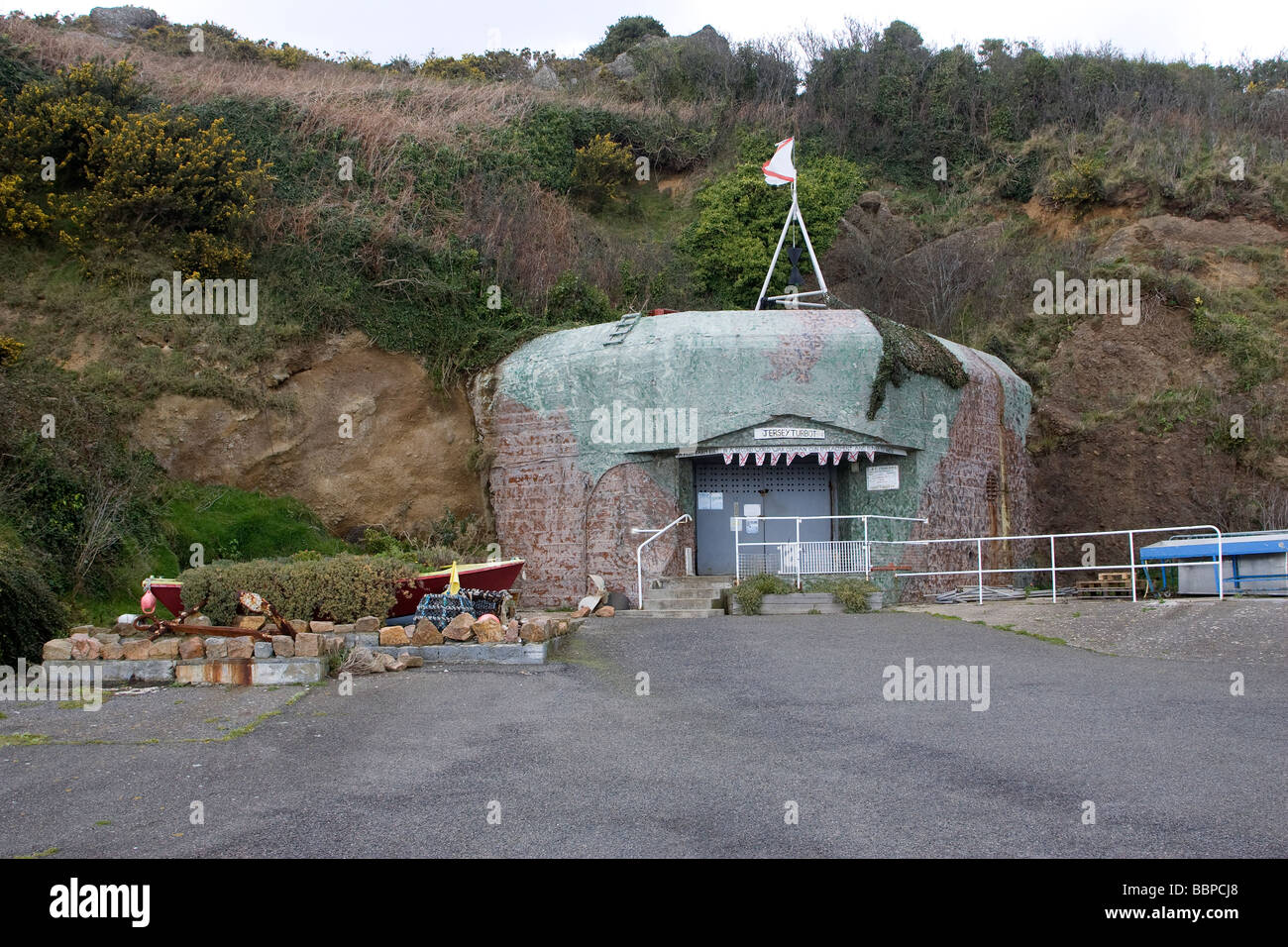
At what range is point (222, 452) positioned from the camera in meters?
19.4

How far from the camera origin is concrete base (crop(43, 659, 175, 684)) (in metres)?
10.4

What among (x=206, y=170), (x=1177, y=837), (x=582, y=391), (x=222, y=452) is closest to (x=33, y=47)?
(x=206, y=170)

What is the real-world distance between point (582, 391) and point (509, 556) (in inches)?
135

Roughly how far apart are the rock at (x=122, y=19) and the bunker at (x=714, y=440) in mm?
27899

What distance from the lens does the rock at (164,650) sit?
10.6m

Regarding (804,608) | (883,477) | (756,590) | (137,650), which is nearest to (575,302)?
(883,477)

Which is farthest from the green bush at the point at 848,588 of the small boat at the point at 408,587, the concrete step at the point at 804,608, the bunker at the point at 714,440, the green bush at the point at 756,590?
the small boat at the point at 408,587

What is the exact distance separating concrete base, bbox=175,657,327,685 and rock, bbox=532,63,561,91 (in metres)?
32.2

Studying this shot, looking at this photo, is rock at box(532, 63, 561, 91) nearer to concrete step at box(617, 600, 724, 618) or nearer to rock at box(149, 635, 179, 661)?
concrete step at box(617, 600, 724, 618)

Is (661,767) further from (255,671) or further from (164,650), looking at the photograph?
(164,650)

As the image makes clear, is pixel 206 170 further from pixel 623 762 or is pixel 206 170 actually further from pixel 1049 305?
pixel 1049 305

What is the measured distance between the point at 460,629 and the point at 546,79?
106ft

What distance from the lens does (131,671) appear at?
10.5 meters

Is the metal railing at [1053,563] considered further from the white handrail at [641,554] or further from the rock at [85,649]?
the rock at [85,649]
